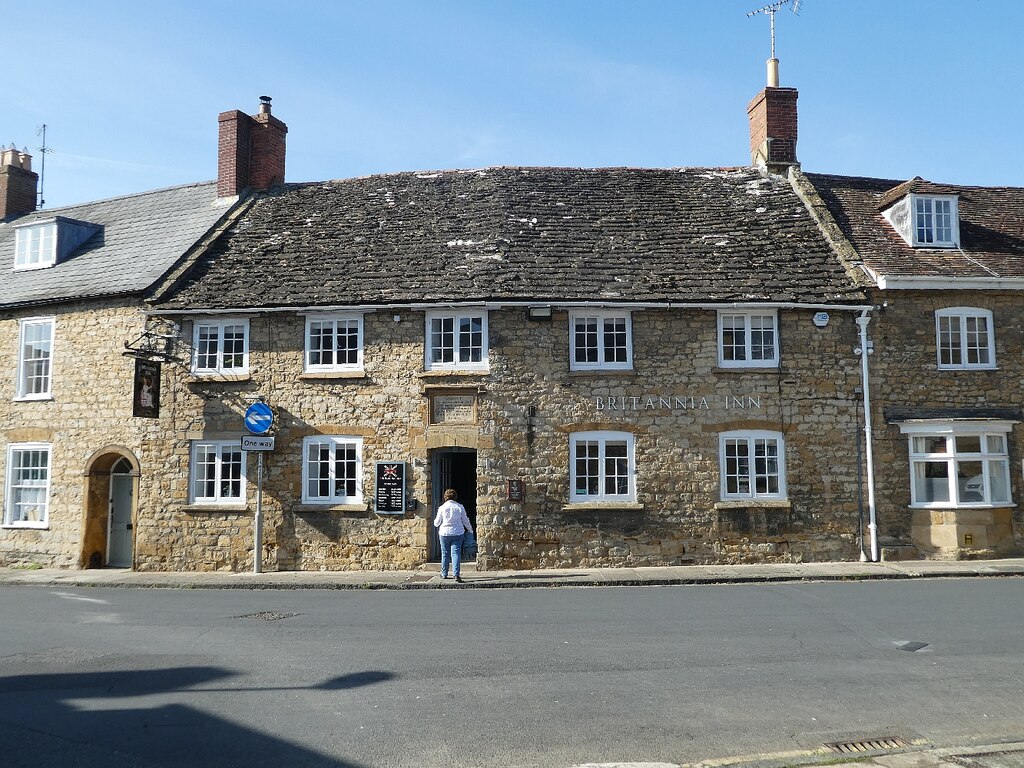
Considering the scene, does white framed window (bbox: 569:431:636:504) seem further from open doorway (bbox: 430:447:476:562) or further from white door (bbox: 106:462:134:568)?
→ white door (bbox: 106:462:134:568)

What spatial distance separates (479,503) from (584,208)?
323 inches

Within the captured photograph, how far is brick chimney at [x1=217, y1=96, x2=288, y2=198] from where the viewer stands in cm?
2280

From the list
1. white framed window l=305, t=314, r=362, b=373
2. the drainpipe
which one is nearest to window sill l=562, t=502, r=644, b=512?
the drainpipe

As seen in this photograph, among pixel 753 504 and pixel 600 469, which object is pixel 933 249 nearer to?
pixel 753 504

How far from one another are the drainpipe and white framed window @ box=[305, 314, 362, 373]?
1080 cm

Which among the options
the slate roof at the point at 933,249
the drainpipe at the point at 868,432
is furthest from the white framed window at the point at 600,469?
the slate roof at the point at 933,249

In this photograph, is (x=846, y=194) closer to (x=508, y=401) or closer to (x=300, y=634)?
(x=508, y=401)

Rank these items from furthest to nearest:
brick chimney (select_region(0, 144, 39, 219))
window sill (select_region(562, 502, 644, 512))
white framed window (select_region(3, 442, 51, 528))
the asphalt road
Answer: brick chimney (select_region(0, 144, 39, 219)), white framed window (select_region(3, 442, 51, 528)), window sill (select_region(562, 502, 644, 512)), the asphalt road

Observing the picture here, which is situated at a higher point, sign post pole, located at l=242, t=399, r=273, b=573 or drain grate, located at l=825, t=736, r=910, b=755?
sign post pole, located at l=242, t=399, r=273, b=573

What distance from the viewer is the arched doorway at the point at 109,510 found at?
18984 millimetres

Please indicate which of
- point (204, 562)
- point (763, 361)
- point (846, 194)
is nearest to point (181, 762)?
point (204, 562)

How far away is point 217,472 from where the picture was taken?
59.6 feet

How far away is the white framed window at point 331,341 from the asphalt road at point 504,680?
21.5ft

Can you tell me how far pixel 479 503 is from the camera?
17312 millimetres
